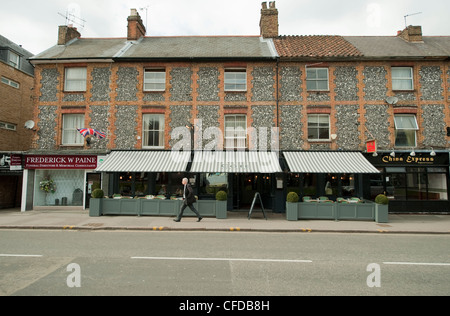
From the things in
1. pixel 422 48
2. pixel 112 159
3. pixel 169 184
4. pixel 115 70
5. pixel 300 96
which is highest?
pixel 422 48

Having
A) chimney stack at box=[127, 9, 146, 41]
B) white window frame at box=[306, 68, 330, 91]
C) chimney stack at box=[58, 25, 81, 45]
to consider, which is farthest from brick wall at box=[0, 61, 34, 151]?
white window frame at box=[306, 68, 330, 91]

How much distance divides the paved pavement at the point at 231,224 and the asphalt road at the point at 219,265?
1.16 meters

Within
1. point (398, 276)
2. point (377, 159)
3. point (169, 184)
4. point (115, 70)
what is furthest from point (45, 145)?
point (377, 159)

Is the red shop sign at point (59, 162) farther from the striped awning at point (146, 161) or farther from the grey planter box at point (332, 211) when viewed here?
the grey planter box at point (332, 211)

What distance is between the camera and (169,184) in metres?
14.4

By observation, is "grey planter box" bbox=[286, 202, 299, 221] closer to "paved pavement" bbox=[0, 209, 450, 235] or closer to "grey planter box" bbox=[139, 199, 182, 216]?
"paved pavement" bbox=[0, 209, 450, 235]

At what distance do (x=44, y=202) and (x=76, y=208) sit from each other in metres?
2.13

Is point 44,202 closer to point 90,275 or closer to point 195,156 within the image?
point 195,156

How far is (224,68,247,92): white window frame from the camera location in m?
14.7

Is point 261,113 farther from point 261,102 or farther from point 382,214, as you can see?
point 382,214

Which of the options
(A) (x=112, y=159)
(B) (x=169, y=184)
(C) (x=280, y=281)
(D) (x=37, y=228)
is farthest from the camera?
(B) (x=169, y=184)

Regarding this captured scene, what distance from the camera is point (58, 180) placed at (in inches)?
591

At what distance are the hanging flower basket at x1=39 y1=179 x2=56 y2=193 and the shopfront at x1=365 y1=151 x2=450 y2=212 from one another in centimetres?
1858

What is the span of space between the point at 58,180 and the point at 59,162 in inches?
53.4
